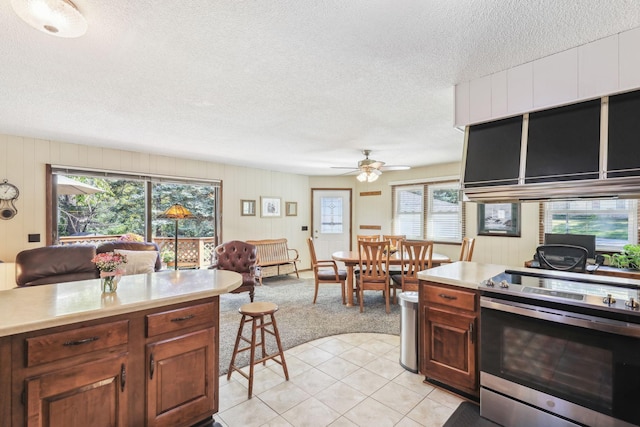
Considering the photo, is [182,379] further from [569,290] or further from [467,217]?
[467,217]

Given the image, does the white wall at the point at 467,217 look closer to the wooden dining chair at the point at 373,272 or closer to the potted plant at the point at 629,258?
the potted plant at the point at 629,258

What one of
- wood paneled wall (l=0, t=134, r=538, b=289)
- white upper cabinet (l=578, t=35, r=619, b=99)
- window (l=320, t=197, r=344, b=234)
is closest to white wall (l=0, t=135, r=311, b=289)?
wood paneled wall (l=0, t=134, r=538, b=289)

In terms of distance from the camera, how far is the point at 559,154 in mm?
2037

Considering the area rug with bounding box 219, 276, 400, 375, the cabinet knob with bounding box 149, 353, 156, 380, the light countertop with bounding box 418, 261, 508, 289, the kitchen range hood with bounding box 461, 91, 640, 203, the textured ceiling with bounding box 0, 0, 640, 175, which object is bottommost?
the area rug with bounding box 219, 276, 400, 375

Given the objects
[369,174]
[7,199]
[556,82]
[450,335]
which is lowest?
[450,335]

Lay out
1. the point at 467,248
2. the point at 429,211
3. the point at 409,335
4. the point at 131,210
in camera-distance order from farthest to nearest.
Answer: the point at 429,211, the point at 131,210, the point at 467,248, the point at 409,335

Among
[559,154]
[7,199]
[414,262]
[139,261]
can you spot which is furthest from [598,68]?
[7,199]

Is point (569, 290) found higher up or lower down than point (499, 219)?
lower down

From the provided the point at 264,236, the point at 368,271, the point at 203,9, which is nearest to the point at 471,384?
the point at 368,271

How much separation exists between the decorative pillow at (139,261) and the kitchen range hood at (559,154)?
4007mm

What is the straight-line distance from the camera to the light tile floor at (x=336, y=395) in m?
1.97

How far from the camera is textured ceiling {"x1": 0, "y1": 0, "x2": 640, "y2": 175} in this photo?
1555 mm

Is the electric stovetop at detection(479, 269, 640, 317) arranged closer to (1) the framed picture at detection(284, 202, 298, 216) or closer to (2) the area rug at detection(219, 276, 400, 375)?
(2) the area rug at detection(219, 276, 400, 375)

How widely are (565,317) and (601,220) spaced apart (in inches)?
132
